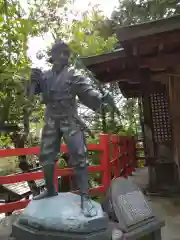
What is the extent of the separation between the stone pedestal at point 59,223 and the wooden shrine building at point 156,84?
306cm

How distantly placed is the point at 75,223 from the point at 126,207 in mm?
784

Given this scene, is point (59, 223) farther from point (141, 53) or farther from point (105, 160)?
point (141, 53)

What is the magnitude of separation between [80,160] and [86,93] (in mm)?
774

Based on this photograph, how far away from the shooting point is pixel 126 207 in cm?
313

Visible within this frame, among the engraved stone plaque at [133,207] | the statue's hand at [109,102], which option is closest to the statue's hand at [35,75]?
the statue's hand at [109,102]

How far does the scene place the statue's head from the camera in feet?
10.1

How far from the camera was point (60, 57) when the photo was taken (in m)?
3.13

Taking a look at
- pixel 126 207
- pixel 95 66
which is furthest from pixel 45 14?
pixel 126 207

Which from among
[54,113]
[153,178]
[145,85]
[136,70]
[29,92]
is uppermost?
[136,70]

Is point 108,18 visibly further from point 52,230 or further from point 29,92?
point 52,230

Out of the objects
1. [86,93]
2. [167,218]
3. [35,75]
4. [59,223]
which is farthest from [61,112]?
[167,218]

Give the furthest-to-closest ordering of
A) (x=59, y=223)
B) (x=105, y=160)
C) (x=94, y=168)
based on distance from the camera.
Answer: (x=105, y=160), (x=94, y=168), (x=59, y=223)

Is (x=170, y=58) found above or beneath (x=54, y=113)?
above

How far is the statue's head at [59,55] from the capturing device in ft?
10.1
